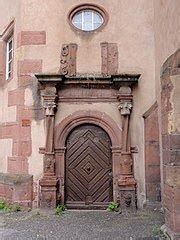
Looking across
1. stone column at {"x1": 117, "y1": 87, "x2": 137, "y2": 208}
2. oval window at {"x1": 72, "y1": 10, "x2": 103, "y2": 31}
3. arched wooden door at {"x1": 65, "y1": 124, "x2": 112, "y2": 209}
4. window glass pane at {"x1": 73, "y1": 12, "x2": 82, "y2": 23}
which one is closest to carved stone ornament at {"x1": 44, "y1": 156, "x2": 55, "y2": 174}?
arched wooden door at {"x1": 65, "y1": 124, "x2": 112, "y2": 209}

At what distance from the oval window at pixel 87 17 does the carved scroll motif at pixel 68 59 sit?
65 centimetres

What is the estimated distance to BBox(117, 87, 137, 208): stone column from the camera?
8383 mm

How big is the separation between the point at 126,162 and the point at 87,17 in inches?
158

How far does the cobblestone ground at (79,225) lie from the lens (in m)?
6.00

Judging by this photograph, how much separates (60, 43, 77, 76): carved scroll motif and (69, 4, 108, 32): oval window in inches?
25.6

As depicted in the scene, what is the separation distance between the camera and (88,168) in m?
8.80

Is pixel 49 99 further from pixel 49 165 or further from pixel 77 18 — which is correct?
pixel 77 18

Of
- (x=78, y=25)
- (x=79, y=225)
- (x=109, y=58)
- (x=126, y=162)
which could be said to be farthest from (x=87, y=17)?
(x=79, y=225)

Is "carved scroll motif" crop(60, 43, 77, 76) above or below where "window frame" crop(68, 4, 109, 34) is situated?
below

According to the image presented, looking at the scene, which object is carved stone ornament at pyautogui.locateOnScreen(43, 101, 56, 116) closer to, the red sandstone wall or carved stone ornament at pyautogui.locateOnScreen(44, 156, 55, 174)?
carved stone ornament at pyautogui.locateOnScreen(44, 156, 55, 174)

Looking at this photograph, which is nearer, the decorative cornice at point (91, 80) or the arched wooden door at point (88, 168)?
the decorative cornice at point (91, 80)

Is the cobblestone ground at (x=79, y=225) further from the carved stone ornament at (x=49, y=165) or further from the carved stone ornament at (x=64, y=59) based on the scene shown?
the carved stone ornament at (x=64, y=59)

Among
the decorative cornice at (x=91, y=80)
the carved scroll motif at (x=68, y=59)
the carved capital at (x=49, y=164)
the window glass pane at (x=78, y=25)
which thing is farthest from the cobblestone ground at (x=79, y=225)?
the window glass pane at (x=78, y=25)

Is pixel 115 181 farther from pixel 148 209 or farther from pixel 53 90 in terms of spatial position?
pixel 53 90
